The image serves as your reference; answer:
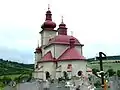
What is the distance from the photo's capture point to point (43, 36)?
6631cm

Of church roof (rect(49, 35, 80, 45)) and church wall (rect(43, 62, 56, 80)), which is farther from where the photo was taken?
church roof (rect(49, 35, 80, 45))

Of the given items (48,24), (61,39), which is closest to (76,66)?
(61,39)

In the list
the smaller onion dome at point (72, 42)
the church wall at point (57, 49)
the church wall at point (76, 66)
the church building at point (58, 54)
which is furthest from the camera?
the church wall at point (57, 49)

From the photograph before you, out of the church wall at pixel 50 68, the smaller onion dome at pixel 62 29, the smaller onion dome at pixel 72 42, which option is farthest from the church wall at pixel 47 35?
the church wall at pixel 50 68

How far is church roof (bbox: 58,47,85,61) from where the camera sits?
187 ft

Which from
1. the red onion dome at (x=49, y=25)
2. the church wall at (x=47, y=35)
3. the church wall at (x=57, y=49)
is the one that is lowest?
the church wall at (x=57, y=49)

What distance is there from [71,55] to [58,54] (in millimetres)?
4170

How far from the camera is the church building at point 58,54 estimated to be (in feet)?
187

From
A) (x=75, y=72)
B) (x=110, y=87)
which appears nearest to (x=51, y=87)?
(x=110, y=87)

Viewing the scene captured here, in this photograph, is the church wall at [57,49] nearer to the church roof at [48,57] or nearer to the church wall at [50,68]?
the church roof at [48,57]

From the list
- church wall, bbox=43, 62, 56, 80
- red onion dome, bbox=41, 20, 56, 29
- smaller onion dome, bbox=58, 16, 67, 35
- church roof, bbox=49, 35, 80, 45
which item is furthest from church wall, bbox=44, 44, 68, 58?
red onion dome, bbox=41, 20, 56, 29

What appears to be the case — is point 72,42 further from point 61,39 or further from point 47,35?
point 47,35

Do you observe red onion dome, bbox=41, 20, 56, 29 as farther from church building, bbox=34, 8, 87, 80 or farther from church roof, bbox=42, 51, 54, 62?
church roof, bbox=42, 51, 54, 62

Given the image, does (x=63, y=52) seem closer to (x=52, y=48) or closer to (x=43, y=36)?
(x=52, y=48)
